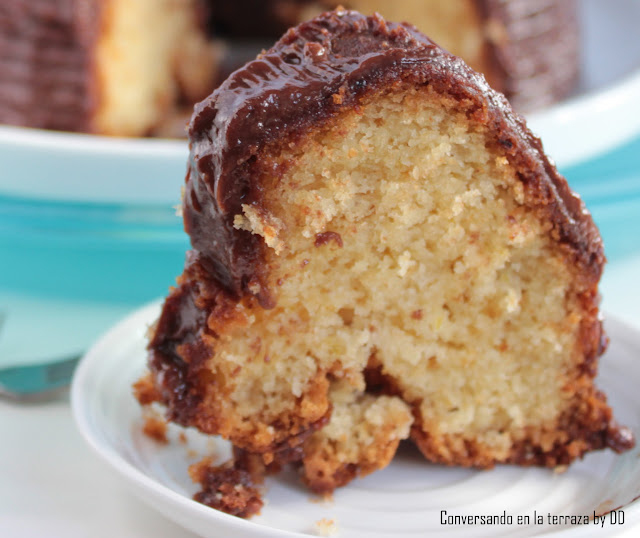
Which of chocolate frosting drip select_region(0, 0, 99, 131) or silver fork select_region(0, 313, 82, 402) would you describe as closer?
silver fork select_region(0, 313, 82, 402)

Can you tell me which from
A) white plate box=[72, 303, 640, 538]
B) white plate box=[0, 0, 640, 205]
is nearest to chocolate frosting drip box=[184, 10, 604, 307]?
white plate box=[72, 303, 640, 538]

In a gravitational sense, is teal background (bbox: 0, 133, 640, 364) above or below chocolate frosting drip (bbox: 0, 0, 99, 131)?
below

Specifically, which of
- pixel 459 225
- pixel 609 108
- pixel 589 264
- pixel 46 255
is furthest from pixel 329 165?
pixel 609 108

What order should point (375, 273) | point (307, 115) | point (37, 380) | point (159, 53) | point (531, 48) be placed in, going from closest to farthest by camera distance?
point (307, 115) < point (375, 273) < point (37, 380) < point (531, 48) < point (159, 53)

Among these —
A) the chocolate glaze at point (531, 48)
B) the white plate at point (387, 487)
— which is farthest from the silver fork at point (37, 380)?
the chocolate glaze at point (531, 48)

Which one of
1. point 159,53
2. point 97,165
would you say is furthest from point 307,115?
point 159,53

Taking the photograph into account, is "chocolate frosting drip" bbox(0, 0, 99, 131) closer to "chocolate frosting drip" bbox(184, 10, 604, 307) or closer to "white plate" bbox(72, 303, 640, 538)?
"white plate" bbox(72, 303, 640, 538)

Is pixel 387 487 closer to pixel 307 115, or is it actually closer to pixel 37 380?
pixel 307 115
